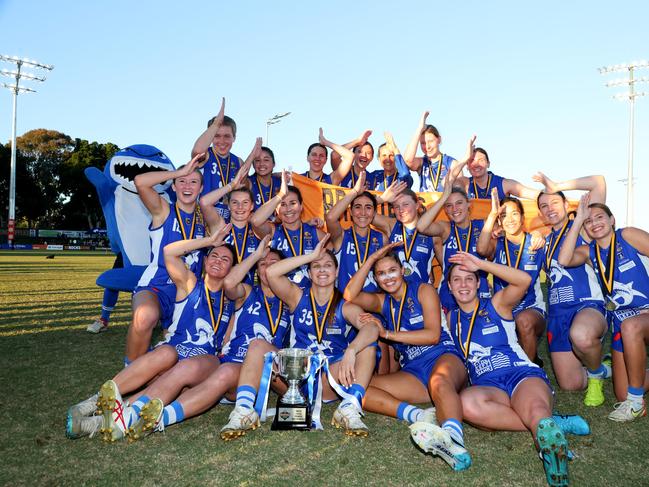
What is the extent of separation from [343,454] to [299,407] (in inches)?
21.7

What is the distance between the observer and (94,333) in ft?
21.9

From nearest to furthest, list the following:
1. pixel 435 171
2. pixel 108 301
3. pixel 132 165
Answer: pixel 435 171 < pixel 132 165 < pixel 108 301

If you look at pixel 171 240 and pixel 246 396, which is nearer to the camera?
pixel 246 396

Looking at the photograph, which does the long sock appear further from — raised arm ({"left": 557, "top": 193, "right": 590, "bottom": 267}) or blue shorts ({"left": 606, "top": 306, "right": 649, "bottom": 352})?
blue shorts ({"left": 606, "top": 306, "right": 649, "bottom": 352})

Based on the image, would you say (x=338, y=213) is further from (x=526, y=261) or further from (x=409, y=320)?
(x=526, y=261)

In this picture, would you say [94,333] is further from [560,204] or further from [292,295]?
[560,204]

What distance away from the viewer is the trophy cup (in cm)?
347

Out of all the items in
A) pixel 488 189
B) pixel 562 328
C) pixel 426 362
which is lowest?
pixel 426 362

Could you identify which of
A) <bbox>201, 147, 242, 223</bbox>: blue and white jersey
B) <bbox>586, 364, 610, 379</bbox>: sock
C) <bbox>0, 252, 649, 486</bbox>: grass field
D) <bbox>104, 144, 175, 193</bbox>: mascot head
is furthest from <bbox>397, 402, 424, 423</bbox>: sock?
<bbox>104, 144, 175, 193</bbox>: mascot head

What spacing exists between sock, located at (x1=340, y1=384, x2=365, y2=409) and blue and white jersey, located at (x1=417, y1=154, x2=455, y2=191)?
348 cm

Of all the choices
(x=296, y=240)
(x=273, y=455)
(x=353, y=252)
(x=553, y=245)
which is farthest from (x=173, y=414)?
(x=553, y=245)

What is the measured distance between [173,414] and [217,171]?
320 cm

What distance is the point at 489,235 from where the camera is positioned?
4.99m

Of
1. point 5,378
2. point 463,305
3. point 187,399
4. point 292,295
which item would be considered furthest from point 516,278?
point 5,378
